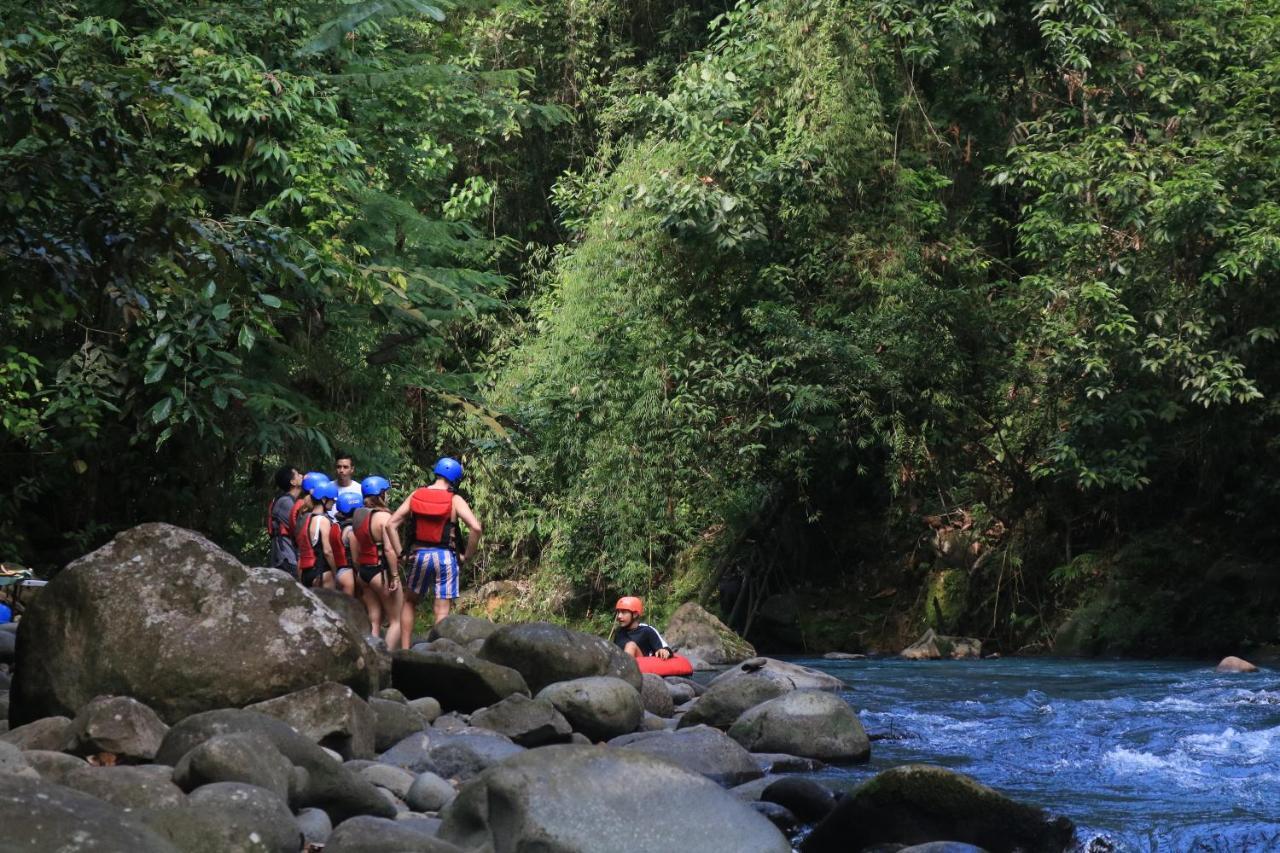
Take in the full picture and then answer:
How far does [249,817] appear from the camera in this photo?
537cm

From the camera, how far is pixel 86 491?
15.0 m

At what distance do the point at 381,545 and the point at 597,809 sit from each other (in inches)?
235

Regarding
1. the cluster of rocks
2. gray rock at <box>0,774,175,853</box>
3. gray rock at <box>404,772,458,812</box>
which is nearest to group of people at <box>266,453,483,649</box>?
the cluster of rocks

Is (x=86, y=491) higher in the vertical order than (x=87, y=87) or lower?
lower

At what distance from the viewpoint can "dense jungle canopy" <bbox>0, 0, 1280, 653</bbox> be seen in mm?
14156

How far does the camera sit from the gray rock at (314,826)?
229 inches

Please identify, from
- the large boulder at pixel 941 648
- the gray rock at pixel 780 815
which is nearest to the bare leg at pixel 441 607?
the gray rock at pixel 780 815

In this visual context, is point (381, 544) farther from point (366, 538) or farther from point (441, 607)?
point (441, 607)

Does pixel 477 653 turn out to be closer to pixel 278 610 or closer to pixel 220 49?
pixel 278 610

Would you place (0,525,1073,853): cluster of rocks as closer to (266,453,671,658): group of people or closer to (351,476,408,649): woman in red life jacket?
(266,453,671,658): group of people

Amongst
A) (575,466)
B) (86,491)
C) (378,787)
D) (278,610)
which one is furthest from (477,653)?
(575,466)

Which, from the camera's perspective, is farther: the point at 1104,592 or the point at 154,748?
the point at 1104,592

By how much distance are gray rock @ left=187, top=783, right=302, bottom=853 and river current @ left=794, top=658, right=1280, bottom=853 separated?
3.32 meters

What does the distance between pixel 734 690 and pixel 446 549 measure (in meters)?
2.37
